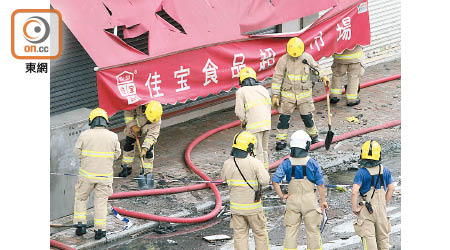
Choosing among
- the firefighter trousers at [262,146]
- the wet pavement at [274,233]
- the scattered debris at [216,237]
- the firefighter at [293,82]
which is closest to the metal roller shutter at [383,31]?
the firefighter at [293,82]

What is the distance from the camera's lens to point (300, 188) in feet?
38.9

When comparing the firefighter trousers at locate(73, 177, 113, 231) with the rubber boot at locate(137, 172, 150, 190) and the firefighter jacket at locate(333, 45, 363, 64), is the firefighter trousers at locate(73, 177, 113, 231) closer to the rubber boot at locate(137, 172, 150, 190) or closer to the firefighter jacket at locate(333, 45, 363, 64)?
the rubber boot at locate(137, 172, 150, 190)

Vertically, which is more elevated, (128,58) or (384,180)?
(128,58)

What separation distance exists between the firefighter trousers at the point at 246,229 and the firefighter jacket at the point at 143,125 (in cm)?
284

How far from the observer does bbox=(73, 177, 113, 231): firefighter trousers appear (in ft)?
41.9

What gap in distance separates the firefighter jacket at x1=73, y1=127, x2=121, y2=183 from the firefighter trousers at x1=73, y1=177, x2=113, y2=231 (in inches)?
3.4

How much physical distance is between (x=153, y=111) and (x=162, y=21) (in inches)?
62.1

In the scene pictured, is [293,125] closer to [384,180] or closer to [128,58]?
[128,58]

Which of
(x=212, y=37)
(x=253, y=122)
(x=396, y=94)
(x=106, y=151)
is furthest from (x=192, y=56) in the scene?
(x=396, y=94)

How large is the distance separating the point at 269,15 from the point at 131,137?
11.0 feet

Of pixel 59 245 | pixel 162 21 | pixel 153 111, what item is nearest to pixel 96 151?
pixel 59 245

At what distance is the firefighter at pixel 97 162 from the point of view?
1277 centimetres

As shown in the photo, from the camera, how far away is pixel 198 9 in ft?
50.5

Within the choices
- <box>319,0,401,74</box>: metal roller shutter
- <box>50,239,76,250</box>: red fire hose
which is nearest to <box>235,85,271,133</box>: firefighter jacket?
<box>50,239,76,250</box>: red fire hose
